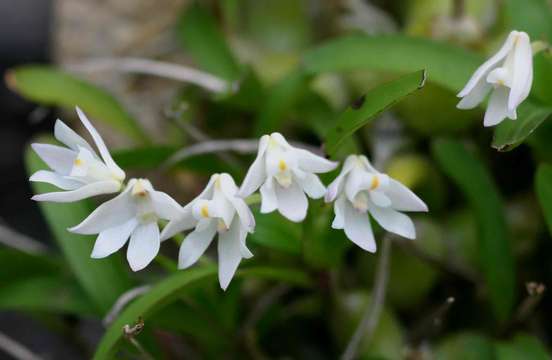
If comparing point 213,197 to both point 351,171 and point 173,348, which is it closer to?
point 351,171

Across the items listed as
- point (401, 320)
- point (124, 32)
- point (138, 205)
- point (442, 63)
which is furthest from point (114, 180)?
point (124, 32)

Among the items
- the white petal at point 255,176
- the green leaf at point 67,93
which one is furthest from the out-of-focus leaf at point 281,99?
the white petal at point 255,176

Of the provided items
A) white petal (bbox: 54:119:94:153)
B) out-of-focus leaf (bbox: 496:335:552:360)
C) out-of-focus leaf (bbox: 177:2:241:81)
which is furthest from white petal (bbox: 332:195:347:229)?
out-of-focus leaf (bbox: 177:2:241:81)

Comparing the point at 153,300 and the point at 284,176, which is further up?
the point at 284,176

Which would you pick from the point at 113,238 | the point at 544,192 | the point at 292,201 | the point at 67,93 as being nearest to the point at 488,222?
the point at 544,192

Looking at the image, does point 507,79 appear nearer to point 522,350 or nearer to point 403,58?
point 403,58

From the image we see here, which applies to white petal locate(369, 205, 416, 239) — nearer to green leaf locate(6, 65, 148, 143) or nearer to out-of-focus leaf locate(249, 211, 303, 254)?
out-of-focus leaf locate(249, 211, 303, 254)
